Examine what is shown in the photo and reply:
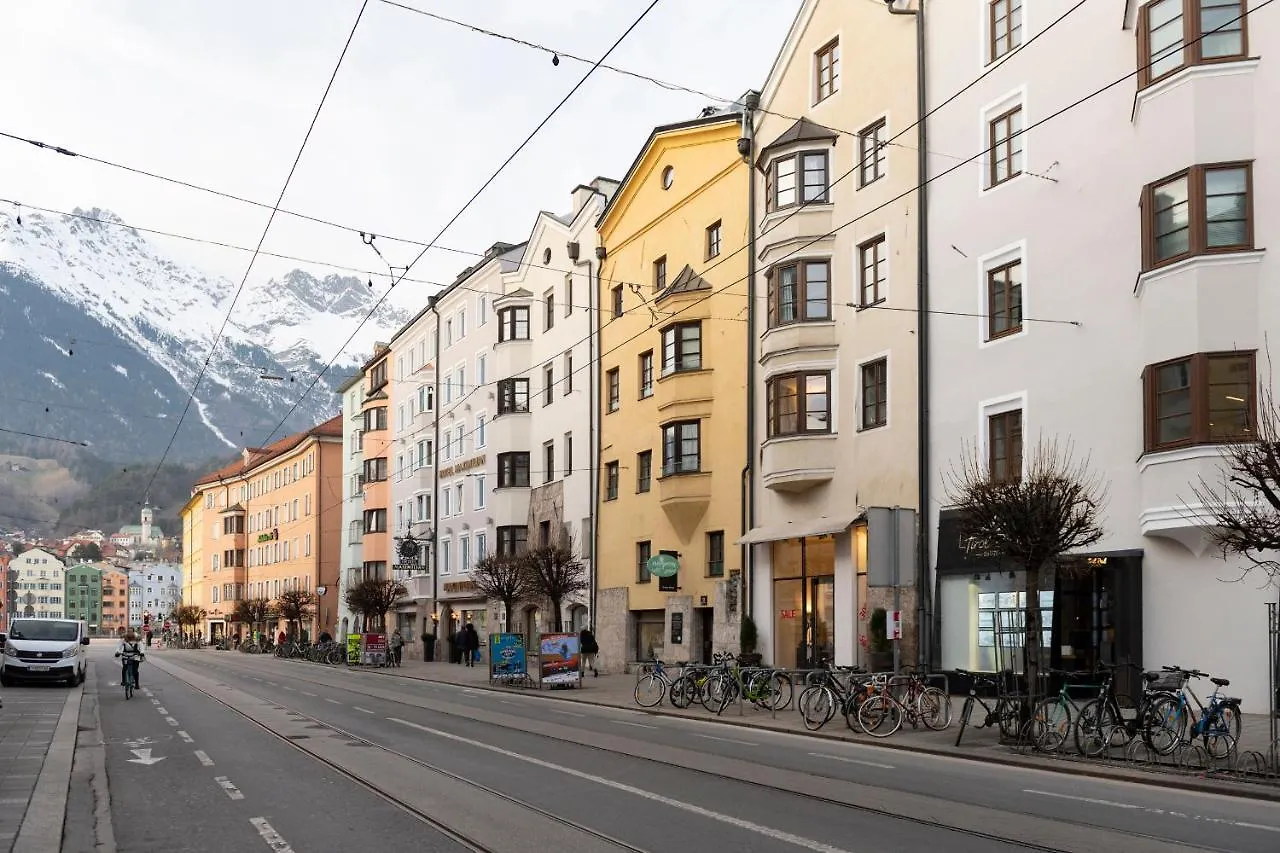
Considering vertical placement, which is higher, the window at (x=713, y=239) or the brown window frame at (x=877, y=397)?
the window at (x=713, y=239)

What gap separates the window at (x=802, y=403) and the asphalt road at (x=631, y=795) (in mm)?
12065

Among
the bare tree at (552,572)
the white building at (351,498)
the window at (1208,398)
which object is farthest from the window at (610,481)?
the white building at (351,498)

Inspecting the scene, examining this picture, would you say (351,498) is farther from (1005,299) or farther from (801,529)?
(1005,299)

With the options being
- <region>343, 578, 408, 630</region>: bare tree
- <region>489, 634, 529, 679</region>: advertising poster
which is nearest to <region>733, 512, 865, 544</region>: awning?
<region>489, 634, 529, 679</region>: advertising poster

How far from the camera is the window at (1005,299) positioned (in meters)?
26.6

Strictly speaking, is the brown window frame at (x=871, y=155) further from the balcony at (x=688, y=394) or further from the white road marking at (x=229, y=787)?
the white road marking at (x=229, y=787)

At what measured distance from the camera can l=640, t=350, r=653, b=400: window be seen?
42.4m

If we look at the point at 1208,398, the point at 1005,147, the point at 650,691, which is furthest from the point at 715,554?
the point at 1208,398

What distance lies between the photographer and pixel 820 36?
111 ft

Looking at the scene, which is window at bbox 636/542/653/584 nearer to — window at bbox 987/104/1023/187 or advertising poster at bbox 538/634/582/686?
advertising poster at bbox 538/634/582/686

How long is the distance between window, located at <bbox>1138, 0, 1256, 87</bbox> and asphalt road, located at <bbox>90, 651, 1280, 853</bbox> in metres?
12.6

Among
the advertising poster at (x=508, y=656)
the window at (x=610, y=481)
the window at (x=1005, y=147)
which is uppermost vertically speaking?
the window at (x=1005, y=147)

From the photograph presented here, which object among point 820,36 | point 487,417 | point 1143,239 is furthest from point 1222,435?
point 487,417

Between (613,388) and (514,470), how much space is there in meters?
9.84
